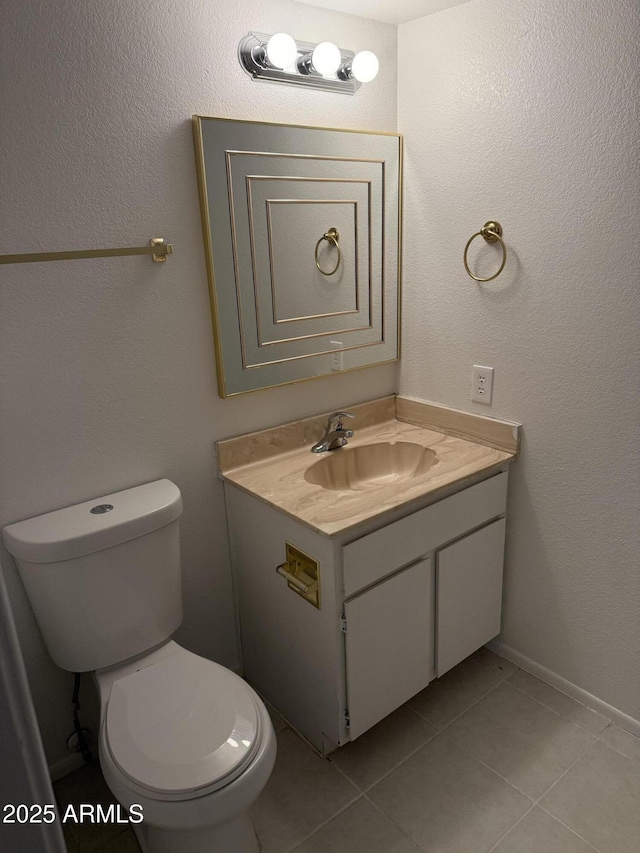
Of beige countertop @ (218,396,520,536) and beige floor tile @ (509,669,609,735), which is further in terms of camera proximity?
beige floor tile @ (509,669,609,735)

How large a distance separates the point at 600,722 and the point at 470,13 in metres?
2.10

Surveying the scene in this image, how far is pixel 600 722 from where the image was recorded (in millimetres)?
1815

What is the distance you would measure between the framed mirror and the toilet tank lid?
0.39 metres

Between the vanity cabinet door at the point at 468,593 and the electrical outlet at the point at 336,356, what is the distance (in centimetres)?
69

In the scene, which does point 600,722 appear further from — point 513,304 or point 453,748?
point 513,304

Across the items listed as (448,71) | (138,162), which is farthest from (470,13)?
(138,162)

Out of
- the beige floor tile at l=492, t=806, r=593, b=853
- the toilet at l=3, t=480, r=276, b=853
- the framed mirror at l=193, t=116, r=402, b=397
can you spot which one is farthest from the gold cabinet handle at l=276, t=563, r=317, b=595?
the beige floor tile at l=492, t=806, r=593, b=853

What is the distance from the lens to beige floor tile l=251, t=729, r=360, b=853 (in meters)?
1.53

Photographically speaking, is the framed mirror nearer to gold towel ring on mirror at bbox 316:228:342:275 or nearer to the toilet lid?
gold towel ring on mirror at bbox 316:228:342:275

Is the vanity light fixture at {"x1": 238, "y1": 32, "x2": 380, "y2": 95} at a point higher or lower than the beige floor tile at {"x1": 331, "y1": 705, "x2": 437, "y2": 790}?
higher

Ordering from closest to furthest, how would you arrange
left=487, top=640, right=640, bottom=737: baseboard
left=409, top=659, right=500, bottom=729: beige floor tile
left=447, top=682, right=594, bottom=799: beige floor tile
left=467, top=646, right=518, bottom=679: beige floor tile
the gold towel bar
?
the gold towel bar < left=447, top=682, right=594, bottom=799: beige floor tile < left=487, top=640, right=640, bottom=737: baseboard < left=409, top=659, right=500, bottom=729: beige floor tile < left=467, top=646, right=518, bottom=679: beige floor tile

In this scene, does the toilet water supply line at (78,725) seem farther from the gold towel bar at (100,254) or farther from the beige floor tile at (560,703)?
the beige floor tile at (560,703)

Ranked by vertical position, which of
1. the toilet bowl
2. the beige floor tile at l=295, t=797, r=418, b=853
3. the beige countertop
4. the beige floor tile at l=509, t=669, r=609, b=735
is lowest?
the beige floor tile at l=295, t=797, r=418, b=853

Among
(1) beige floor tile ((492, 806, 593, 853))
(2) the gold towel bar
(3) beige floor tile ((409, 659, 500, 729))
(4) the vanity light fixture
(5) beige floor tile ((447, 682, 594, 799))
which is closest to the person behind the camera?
(2) the gold towel bar
